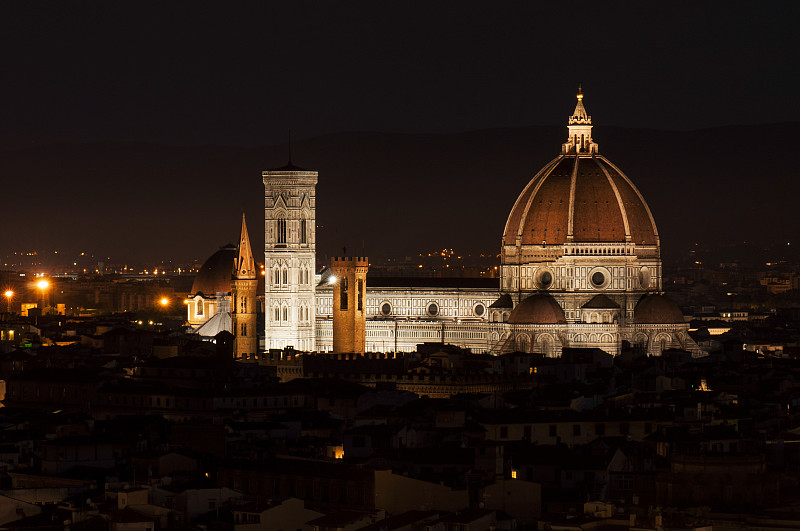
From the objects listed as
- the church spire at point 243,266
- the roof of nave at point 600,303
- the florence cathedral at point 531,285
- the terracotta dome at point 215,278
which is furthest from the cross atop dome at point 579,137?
the terracotta dome at point 215,278

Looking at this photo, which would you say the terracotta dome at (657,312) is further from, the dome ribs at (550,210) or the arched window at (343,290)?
the arched window at (343,290)

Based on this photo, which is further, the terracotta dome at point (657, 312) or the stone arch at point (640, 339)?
the terracotta dome at point (657, 312)

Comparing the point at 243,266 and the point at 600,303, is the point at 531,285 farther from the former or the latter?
the point at 243,266

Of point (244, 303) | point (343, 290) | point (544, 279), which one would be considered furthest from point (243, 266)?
point (544, 279)

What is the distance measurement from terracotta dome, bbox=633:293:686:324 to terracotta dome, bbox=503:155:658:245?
4.69 metres

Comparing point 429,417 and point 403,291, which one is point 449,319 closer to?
point 403,291

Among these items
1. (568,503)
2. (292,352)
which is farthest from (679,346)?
(568,503)

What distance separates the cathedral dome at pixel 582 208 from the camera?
5074 inches

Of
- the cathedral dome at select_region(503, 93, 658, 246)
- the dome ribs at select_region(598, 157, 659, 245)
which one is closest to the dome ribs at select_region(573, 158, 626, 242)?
the cathedral dome at select_region(503, 93, 658, 246)

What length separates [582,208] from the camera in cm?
Result: 12938

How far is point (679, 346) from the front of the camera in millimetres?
123062

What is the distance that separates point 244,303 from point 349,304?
556cm

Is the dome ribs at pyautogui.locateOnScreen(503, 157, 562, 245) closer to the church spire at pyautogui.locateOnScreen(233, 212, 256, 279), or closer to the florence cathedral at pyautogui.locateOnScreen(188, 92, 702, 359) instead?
the florence cathedral at pyautogui.locateOnScreen(188, 92, 702, 359)

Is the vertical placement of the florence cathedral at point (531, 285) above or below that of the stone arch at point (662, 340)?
above
